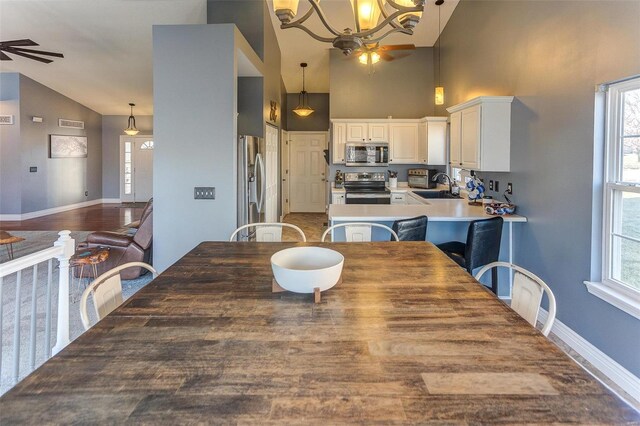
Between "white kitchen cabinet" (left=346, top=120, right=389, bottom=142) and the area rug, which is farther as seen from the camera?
"white kitchen cabinet" (left=346, top=120, right=389, bottom=142)

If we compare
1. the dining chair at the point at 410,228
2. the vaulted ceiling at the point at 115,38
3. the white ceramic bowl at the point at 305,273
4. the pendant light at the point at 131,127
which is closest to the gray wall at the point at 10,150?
the vaulted ceiling at the point at 115,38

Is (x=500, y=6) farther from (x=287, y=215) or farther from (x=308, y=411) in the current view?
(x=287, y=215)

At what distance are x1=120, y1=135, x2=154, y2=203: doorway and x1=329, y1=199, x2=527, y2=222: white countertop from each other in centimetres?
967

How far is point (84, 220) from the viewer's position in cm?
845

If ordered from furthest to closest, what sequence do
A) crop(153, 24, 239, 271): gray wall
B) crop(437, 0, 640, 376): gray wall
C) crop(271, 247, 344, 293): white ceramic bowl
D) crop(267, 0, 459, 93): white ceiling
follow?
1. crop(267, 0, 459, 93): white ceiling
2. crop(153, 24, 239, 271): gray wall
3. crop(437, 0, 640, 376): gray wall
4. crop(271, 247, 344, 293): white ceramic bowl

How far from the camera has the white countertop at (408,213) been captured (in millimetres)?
3322

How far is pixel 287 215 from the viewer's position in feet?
32.1

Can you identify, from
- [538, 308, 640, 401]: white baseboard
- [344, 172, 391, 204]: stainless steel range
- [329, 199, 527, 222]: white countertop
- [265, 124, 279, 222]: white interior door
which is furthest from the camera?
[344, 172, 391, 204]: stainless steel range

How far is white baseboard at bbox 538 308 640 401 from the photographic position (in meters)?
2.28

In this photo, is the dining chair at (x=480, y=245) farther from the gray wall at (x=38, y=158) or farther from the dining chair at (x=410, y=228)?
the gray wall at (x=38, y=158)

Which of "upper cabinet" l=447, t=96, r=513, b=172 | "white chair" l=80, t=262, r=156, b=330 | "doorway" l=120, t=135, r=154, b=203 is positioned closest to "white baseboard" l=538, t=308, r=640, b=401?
"upper cabinet" l=447, t=96, r=513, b=172

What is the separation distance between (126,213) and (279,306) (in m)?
9.57

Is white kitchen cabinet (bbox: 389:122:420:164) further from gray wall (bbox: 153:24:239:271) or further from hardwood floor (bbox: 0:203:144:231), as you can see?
hardwood floor (bbox: 0:203:144:231)

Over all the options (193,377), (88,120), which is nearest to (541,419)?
(193,377)
